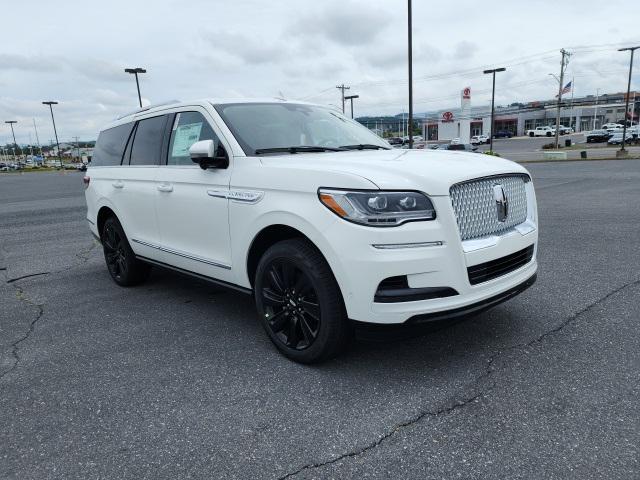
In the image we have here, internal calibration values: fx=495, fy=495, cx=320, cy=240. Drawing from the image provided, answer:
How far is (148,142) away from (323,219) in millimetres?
2682

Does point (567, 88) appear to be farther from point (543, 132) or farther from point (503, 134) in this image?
point (503, 134)

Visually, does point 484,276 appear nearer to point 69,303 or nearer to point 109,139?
point 69,303

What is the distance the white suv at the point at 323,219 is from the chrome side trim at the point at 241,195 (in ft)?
0.03

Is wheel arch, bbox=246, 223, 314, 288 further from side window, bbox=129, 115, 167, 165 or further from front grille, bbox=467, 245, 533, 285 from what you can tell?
side window, bbox=129, 115, 167, 165

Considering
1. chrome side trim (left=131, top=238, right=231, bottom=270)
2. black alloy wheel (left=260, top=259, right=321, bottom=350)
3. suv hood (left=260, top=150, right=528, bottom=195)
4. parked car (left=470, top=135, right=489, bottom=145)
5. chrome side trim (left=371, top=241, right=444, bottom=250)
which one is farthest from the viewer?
parked car (left=470, top=135, right=489, bottom=145)

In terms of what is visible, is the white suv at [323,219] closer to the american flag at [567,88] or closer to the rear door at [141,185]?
the rear door at [141,185]

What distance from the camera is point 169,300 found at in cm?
508

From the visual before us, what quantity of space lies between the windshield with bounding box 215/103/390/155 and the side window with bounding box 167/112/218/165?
0.60 feet

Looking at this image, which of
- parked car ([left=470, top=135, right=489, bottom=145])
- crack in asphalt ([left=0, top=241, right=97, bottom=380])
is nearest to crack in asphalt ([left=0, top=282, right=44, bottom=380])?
crack in asphalt ([left=0, top=241, right=97, bottom=380])

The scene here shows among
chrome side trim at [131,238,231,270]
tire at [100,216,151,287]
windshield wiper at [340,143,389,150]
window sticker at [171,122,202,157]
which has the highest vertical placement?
window sticker at [171,122,202,157]

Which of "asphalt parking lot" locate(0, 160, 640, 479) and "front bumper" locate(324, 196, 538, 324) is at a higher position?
"front bumper" locate(324, 196, 538, 324)

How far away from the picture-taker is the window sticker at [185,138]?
4148mm

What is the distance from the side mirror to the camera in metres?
3.59

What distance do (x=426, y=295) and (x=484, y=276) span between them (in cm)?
49
